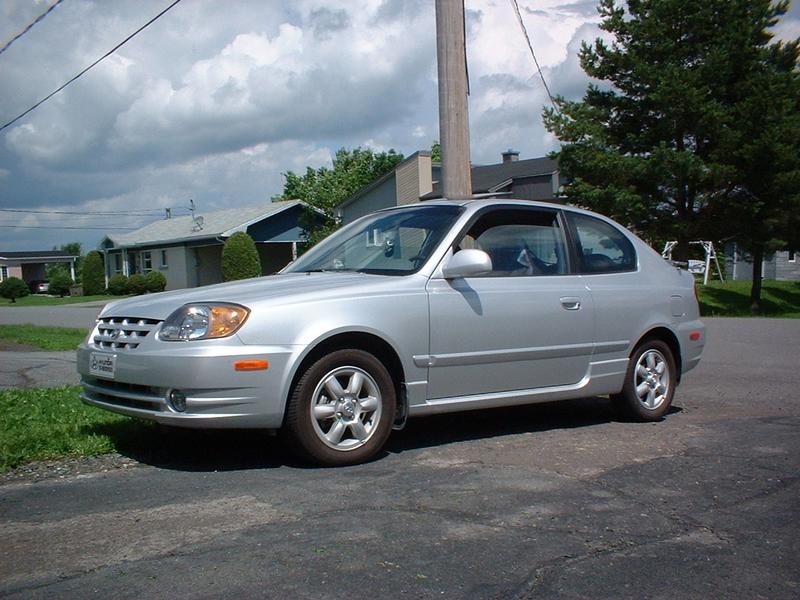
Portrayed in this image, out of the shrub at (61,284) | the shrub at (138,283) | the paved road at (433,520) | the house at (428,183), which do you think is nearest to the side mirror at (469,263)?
the paved road at (433,520)

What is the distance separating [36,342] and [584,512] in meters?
12.9

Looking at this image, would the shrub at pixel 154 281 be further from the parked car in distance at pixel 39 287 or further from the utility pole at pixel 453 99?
the utility pole at pixel 453 99

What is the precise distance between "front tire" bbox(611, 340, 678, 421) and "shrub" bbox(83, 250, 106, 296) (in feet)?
150

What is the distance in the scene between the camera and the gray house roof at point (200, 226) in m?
42.2

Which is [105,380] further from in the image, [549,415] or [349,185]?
[349,185]

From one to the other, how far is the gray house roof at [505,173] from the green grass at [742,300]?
10.6m

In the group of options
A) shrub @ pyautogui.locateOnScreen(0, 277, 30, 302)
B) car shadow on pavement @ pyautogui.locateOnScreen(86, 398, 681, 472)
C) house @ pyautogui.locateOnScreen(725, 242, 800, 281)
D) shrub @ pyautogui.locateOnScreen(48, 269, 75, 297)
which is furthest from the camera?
shrub @ pyautogui.locateOnScreen(48, 269, 75, 297)

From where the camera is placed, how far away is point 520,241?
6516mm

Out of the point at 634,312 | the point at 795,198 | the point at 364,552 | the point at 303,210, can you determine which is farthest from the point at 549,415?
the point at 303,210

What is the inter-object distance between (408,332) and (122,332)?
5.78 ft

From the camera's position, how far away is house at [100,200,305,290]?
141 ft

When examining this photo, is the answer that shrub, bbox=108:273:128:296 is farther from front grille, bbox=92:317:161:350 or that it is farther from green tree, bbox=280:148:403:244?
front grille, bbox=92:317:161:350

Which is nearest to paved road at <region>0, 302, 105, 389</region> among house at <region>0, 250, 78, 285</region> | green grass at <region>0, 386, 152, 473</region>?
green grass at <region>0, 386, 152, 473</region>

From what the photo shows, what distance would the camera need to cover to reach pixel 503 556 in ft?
12.1
